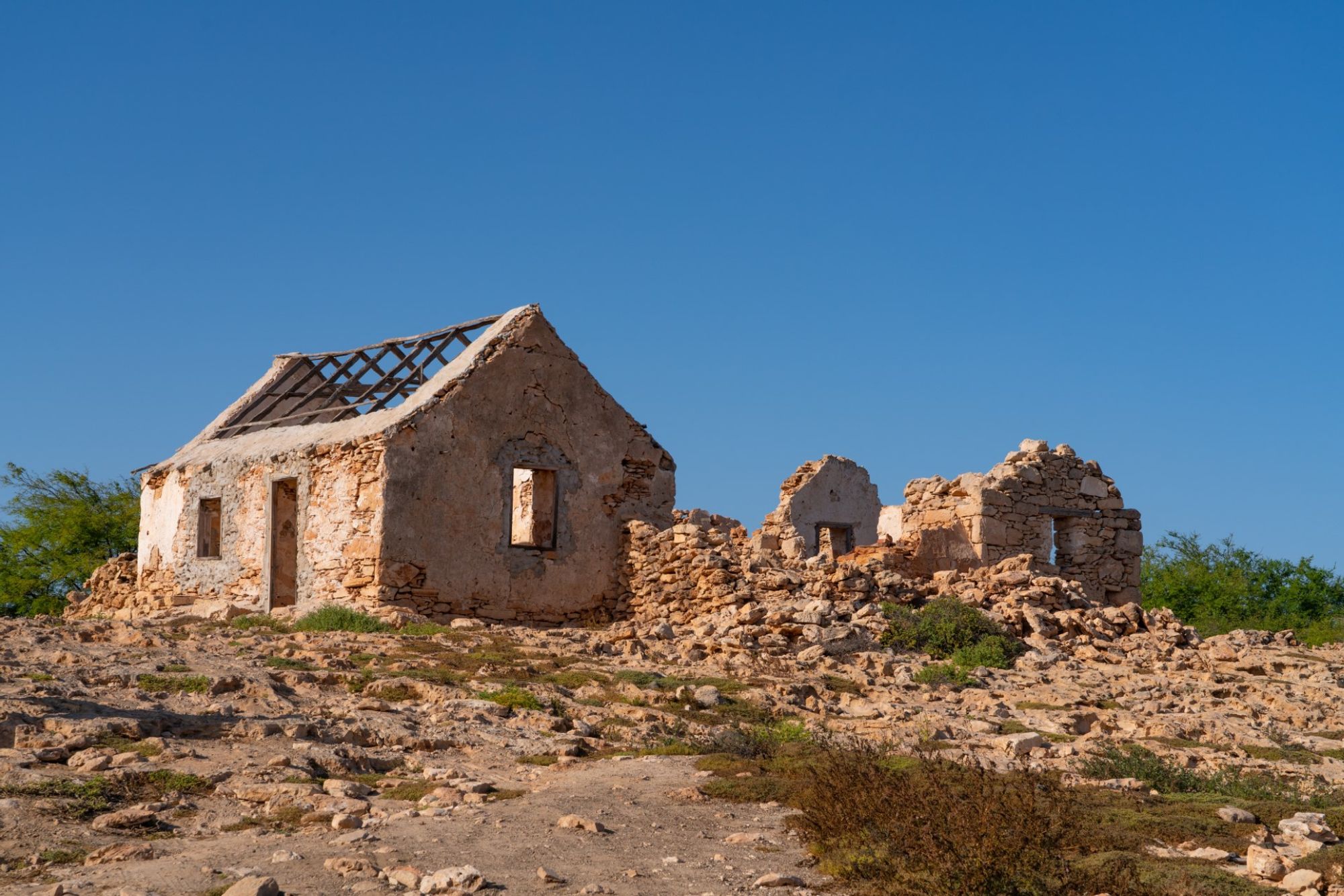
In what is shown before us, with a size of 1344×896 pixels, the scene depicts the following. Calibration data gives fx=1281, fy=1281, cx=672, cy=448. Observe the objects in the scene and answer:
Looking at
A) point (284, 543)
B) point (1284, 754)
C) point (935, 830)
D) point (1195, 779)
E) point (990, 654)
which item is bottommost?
point (1284, 754)

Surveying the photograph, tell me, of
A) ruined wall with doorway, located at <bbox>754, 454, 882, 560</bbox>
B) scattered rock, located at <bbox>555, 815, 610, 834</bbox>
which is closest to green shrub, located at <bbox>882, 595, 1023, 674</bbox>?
scattered rock, located at <bbox>555, 815, 610, 834</bbox>

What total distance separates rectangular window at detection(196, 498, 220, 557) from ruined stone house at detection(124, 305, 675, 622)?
0.03 metres

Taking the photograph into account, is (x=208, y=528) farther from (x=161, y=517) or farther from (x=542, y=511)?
(x=542, y=511)

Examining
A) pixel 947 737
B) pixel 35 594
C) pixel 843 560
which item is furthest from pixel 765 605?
pixel 35 594

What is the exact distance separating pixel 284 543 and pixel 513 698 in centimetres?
983

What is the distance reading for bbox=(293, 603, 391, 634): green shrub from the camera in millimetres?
15781

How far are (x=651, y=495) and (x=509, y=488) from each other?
2661 millimetres

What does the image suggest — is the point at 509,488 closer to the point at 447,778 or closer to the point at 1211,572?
the point at 447,778

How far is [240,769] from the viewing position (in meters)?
7.91

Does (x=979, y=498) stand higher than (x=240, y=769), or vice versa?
(x=979, y=498)

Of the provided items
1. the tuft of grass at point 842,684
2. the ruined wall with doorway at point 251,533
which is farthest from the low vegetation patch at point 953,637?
the ruined wall with doorway at point 251,533

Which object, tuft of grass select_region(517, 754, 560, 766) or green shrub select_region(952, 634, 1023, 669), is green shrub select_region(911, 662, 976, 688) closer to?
green shrub select_region(952, 634, 1023, 669)

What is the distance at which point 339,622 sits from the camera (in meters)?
16.0

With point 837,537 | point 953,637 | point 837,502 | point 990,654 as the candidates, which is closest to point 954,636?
point 953,637
